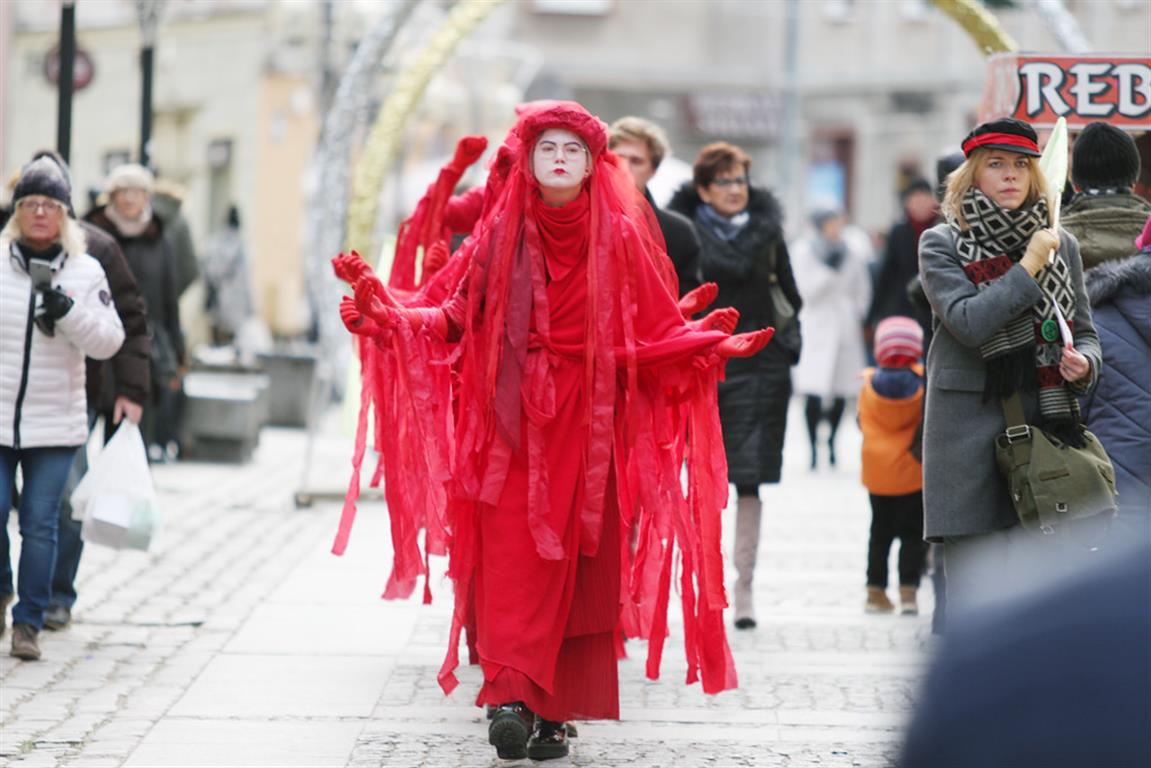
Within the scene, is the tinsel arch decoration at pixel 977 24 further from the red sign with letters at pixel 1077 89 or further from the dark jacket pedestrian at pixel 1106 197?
the dark jacket pedestrian at pixel 1106 197

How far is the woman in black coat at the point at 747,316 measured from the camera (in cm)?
884

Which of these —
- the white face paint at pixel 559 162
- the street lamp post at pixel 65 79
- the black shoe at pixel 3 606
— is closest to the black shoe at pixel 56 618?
the black shoe at pixel 3 606

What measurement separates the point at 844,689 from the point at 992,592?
18.1 ft

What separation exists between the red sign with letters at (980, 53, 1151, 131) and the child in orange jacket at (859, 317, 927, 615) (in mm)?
1182

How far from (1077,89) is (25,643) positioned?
458cm

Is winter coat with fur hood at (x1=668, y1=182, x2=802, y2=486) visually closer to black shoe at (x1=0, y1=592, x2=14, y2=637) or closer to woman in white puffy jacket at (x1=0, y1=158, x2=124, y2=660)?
woman in white puffy jacket at (x1=0, y1=158, x2=124, y2=660)

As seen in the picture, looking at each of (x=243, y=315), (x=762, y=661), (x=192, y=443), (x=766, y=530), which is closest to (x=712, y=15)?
(x=243, y=315)

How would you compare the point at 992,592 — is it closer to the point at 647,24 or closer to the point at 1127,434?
the point at 1127,434

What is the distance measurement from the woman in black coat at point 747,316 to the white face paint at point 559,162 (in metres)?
2.50

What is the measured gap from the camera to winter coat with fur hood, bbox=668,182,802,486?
29.0 feet

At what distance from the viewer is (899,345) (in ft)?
30.1

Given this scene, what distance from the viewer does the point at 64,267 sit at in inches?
313

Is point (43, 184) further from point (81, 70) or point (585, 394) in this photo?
point (81, 70)

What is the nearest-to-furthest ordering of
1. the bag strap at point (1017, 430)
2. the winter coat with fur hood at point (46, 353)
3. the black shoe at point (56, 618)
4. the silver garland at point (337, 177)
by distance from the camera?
the bag strap at point (1017, 430) < the winter coat with fur hood at point (46, 353) < the black shoe at point (56, 618) < the silver garland at point (337, 177)
